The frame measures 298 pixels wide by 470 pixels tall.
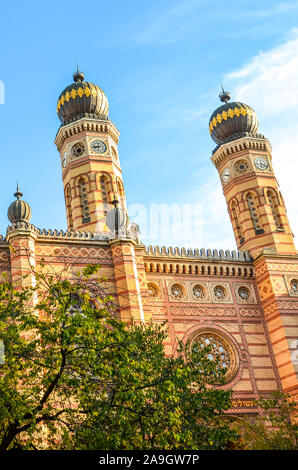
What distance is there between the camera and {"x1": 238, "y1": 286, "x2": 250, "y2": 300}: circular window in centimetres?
1784

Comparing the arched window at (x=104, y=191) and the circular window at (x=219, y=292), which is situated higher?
the arched window at (x=104, y=191)

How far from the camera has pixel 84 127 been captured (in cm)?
1952

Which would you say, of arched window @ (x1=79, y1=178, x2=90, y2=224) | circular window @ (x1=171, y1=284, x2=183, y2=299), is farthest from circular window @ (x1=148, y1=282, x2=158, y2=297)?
arched window @ (x1=79, y1=178, x2=90, y2=224)

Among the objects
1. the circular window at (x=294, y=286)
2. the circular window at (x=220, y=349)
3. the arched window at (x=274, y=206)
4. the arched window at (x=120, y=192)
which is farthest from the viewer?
the arched window at (x=274, y=206)

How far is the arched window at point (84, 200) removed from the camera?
61.3 feet

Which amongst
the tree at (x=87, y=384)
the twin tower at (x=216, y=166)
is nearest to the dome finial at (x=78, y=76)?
the twin tower at (x=216, y=166)

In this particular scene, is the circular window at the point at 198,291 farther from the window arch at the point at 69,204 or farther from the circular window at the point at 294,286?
the window arch at the point at 69,204

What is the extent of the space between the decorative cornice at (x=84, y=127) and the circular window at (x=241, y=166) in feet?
15.1

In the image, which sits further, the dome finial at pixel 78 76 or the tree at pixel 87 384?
the dome finial at pixel 78 76

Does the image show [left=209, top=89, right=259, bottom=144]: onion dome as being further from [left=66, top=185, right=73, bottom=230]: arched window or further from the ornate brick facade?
[left=66, top=185, right=73, bottom=230]: arched window

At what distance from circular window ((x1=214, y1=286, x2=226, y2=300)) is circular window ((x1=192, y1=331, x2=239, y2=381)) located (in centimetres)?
Result: 119

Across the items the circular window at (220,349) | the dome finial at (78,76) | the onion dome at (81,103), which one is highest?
the dome finial at (78,76)

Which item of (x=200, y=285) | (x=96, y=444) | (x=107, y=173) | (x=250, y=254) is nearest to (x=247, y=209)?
(x=250, y=254)

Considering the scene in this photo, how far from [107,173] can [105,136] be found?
57.8 inches
